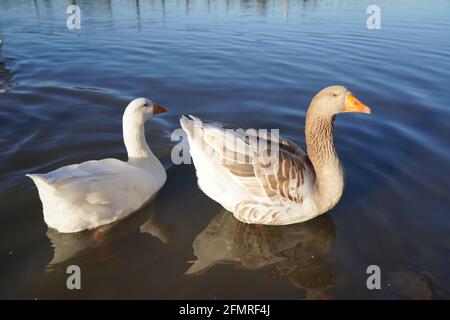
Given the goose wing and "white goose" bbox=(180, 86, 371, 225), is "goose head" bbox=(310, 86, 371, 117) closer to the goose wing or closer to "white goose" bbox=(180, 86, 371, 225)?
"white goose" bbox=(180, 86, 371, 225)

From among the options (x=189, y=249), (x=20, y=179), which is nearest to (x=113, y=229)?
(x=189, y=249)

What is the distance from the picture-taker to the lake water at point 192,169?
3.68m

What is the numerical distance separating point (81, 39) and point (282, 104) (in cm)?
1079

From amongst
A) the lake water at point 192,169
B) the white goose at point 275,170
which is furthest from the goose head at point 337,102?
the lake water at point 192,169

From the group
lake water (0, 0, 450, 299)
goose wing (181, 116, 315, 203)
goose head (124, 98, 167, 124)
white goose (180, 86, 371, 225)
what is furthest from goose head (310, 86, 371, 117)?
goose head (124, 98, 167, 124)

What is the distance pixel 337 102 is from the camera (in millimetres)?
4223

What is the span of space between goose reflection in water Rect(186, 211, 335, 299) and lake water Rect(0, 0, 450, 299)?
0.02 metres

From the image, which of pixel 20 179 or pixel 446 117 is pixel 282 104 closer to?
pixel 446 117

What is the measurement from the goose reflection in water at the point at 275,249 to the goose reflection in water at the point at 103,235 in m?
→ 0.55

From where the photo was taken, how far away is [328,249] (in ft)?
13.5

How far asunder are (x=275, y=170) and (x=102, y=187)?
79.0 inches

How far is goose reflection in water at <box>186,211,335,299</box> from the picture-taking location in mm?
3754
